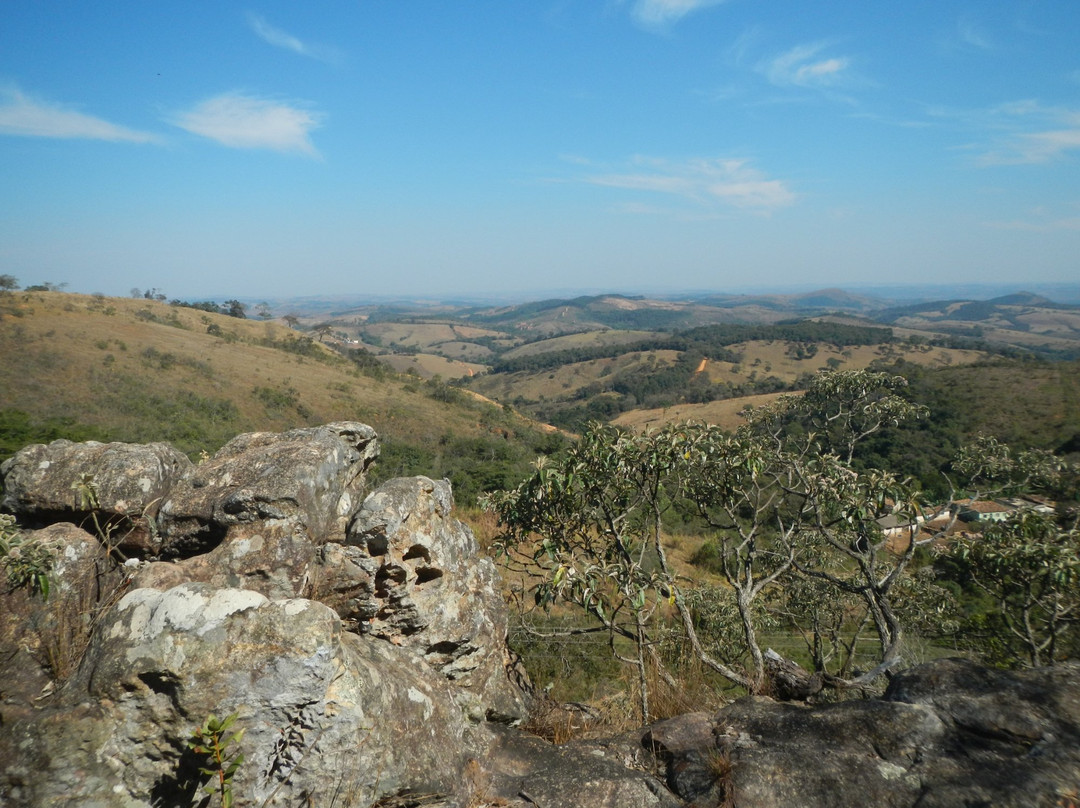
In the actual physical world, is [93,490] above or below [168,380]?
above

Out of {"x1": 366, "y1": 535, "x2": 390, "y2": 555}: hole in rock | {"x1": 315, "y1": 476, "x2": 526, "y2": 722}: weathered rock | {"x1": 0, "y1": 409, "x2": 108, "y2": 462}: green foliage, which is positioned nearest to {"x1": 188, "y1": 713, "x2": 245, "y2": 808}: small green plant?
{"x1": 315, "y1": 476, "x2": 526, "y2": 722}: weathered rock

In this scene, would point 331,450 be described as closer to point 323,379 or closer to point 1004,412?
point 323,379

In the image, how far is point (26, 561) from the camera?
430cm

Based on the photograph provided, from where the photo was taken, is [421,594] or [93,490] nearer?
[93,490]

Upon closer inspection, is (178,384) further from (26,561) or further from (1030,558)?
Answer: (1030,558)

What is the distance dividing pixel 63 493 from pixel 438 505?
137 inches

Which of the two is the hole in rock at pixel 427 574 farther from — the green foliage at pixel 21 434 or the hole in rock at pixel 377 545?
the green foliage at pixel 21 434

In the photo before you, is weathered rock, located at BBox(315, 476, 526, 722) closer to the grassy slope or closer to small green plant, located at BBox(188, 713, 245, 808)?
small green plant, located at BBox(188, 713, 245, 808)

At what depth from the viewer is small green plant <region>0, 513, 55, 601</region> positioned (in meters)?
4.24

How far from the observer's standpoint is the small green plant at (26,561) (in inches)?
167

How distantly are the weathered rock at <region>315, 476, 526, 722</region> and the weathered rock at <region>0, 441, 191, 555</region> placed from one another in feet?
5.91

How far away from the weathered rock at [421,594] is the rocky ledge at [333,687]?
2cm

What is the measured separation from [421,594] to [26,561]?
9.85 ft

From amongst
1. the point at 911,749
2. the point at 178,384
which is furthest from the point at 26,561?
the point at 178,384
